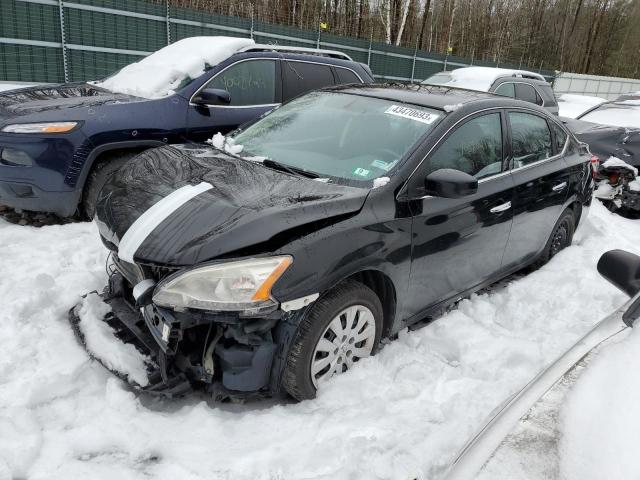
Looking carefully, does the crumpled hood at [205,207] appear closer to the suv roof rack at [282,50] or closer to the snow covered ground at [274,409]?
the snow covered ground at [274,409]

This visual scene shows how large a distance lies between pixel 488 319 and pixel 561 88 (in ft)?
100.0

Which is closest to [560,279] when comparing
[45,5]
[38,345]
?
[38,345]

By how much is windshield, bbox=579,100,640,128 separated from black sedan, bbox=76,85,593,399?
5.52 meters

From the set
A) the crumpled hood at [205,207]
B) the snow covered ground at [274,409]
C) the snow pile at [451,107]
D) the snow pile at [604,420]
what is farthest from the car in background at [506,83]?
the snow pile at [604,420]

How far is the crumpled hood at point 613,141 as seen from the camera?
7148mm

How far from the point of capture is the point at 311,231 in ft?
8.31

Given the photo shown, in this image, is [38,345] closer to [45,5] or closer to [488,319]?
[488,319]

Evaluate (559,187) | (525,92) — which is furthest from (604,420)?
(525,92)

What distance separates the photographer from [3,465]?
213 cm

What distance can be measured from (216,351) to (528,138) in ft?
10.1

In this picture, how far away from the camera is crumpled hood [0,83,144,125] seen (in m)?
4.44

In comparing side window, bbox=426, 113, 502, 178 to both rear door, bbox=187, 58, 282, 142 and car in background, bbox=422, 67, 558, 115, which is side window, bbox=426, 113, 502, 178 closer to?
rear door, bbox=187, 58, 282, 142

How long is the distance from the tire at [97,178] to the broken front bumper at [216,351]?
2487 millimetres

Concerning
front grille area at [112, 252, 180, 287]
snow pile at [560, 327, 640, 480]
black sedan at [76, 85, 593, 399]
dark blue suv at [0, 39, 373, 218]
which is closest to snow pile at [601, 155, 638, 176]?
black sedan at [76, 85, 593, 399]
